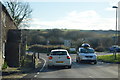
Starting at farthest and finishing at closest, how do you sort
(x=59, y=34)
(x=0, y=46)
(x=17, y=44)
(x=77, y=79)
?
(x=59, y=34)
(x=17, y=44)
(x=0, y=46)
(x=77, y=79)

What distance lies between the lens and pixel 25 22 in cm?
5119

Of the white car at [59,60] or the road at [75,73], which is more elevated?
the white car at [59,60]

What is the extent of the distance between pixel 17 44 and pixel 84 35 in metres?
26.1

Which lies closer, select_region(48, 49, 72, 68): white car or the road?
the road

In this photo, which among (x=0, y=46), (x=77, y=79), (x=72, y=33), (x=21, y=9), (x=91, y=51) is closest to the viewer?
(x=77, y=79)

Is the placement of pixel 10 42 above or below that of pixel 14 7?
below

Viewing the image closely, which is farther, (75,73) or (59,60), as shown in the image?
(59,60)

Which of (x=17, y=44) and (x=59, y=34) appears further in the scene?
(x=59, y=34)

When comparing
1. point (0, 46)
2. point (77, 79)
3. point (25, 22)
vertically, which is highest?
point (25, 22)

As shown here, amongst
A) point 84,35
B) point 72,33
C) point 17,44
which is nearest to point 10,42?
point 17,44

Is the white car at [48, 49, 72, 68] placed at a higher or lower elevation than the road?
higher

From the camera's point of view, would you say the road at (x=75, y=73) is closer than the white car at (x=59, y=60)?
Yes

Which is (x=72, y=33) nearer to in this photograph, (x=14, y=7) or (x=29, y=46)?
(x=14, y=7)

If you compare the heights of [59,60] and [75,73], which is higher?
[59,60]
